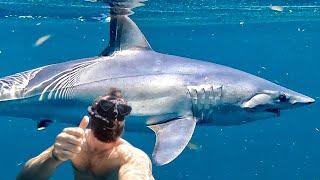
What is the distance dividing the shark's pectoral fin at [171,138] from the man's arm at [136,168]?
2577 millimetres

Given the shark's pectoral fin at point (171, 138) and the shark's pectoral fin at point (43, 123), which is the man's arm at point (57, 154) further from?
the shark's pectoral fin at point (43, 123)

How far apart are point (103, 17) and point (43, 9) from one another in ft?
11.4

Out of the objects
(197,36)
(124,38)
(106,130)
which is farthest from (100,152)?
(197,36)

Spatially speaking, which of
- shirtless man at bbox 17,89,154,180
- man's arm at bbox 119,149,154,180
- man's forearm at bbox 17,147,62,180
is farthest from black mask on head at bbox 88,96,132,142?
man's forearm at bbox 17,147,62,180

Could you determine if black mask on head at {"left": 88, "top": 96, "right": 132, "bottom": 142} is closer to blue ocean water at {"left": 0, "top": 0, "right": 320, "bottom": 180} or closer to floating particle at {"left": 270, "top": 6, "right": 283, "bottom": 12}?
blue ocean water at {"left": 0, "top": 0, "right": 320, "bottom": 180}

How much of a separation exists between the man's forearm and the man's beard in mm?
397

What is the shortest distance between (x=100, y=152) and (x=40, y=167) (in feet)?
1.62

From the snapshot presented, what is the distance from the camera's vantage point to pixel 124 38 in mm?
8938

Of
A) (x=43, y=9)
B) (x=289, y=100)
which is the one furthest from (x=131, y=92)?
(x=43, y=9)

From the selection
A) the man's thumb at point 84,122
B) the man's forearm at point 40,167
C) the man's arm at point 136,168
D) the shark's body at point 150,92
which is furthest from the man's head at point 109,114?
the shark's body at point 150,92

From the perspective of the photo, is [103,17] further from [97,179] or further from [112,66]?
[97,179]

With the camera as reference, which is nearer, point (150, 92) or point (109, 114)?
point (109, 114)

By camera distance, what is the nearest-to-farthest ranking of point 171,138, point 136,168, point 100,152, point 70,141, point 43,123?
1. point 70,141
2. point 136,168
3. point 100,152
4. point 171,138
5. point 43,123

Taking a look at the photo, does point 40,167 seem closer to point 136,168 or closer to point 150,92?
point 136,168
